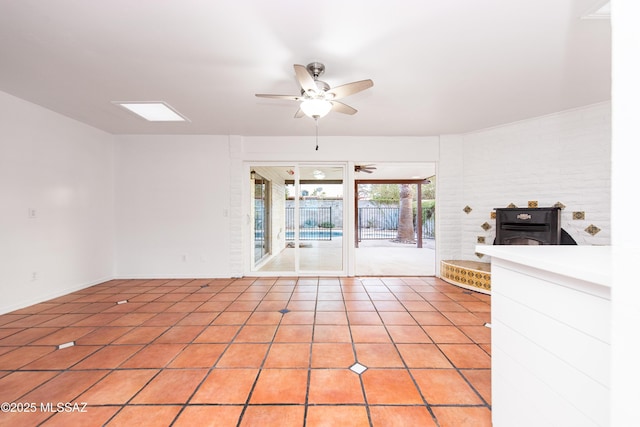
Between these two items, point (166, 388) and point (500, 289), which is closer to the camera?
point (500, 289)

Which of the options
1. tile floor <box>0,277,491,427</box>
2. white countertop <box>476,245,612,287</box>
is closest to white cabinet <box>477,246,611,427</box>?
white countertop <box>476,245,612,287</box>

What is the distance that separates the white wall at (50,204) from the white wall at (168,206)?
0.25m

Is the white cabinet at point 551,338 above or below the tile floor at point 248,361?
above

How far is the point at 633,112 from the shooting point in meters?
0.51

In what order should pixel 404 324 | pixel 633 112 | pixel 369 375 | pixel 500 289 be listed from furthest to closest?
1. pixel 404 324
2. pixel 369 375
3. pixel 500 289
4. pixel 633 112

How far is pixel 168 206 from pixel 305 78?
355 centimetres

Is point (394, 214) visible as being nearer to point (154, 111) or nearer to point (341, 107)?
point (341, 107)

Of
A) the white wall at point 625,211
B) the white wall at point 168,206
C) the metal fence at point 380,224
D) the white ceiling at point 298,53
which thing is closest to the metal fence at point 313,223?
the white wall at point 168,206

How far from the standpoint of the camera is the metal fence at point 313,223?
Answer: 469 centimetres

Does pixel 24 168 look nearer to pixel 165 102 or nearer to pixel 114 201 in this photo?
pixel 114 201

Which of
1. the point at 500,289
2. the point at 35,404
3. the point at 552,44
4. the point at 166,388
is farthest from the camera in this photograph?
the point at 552,44

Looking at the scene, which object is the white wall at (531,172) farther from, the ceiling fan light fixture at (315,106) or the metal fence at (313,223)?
the ceiling fan light fixture at (315,106)

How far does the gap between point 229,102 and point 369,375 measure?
3.15 metres

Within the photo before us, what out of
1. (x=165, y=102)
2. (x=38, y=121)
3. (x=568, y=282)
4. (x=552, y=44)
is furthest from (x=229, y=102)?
(x=568, y=282)
